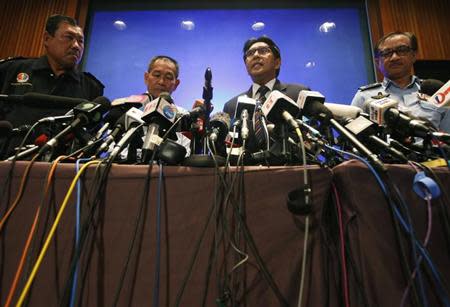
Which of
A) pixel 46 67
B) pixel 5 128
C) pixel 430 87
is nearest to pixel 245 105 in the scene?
pixel 5 128

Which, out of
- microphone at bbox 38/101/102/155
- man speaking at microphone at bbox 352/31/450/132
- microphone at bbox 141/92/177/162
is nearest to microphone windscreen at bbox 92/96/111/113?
microphone at bbox 38/101/102/155

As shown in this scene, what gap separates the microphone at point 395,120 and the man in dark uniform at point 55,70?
1423 mm

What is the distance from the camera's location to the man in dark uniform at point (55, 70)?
5.14 feet

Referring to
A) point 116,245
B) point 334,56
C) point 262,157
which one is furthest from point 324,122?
point 334,56

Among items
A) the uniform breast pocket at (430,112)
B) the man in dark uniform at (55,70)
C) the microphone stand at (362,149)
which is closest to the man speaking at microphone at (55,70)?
the man in dark uniform at (55,70)

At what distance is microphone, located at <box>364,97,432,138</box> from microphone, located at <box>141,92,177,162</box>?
54 centimetres

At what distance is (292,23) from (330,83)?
0.71 meters

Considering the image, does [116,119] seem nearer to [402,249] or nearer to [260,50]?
[402,249]

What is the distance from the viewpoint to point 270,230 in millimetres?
636

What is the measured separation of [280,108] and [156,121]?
0.33 m

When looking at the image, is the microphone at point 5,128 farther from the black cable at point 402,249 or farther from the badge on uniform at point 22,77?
the black cable at point 402,249

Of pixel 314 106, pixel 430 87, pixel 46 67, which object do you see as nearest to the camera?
pixel 314 106

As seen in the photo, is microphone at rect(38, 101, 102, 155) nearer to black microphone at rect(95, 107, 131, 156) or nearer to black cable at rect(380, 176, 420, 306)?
black microphone at rect(95, 107, 131, 156)

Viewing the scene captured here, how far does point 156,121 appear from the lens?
0.79 metres
